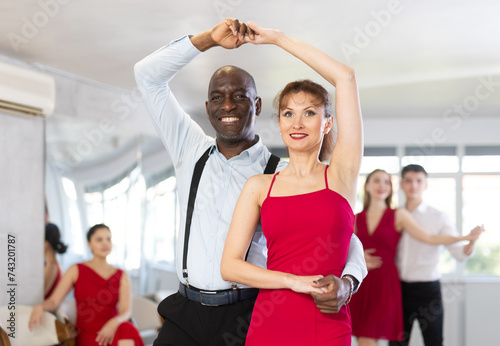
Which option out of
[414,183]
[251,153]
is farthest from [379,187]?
[251,153]

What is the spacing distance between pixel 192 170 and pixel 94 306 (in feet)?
8.18

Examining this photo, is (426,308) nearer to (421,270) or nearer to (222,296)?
(421,270)

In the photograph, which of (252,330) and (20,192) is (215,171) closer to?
(252,330)

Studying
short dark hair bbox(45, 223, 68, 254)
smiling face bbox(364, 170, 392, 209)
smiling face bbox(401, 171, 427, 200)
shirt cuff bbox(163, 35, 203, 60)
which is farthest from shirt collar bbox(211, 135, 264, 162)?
short dark hair bbox(45, 223, 68, 254)

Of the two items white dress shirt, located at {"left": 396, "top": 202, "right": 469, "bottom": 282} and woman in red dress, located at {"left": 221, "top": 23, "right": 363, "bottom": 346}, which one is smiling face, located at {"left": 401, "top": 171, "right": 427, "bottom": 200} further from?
woman in red dress, located at {"left": 221, "top": 23, "right": 363, "bottom": 346}

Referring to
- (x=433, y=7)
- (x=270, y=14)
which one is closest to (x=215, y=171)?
(x=270, y=14)

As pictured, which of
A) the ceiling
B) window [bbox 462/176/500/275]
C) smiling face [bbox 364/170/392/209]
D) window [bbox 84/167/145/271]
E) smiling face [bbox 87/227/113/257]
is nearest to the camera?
the ceiling

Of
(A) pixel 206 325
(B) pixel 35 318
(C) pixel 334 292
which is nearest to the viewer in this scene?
(C) pixel 334 292

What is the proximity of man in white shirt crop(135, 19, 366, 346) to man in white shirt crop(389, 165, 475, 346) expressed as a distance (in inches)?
95.2

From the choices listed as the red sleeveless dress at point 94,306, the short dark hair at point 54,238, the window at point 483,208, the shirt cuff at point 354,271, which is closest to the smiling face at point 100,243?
the red sleeveless dress at point 94,306

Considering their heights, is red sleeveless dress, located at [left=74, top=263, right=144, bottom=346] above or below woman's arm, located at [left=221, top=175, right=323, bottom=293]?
below

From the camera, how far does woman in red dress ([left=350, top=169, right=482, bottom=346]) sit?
4.14 m

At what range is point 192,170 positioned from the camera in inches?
83.1

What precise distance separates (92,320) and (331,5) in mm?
2625
